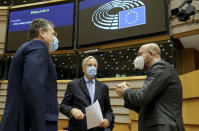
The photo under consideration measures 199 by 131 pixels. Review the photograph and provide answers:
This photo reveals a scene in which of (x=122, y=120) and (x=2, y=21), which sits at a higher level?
(x=2, y=21)

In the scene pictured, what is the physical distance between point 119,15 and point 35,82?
5.04 meters

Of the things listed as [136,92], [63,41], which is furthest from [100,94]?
[63,41]

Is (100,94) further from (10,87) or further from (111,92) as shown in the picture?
(111,92)

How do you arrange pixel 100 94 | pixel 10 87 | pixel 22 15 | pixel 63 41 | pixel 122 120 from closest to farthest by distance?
pixel 10 87
pixel 100 94
pixel 122 120
pixel 63 41
pixel 22 15

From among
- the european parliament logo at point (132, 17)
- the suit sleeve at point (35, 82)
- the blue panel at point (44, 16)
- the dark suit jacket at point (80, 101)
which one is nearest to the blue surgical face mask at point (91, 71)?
the dark suit jacket at point (80, 101)

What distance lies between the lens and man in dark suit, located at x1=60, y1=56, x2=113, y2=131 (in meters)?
2.73

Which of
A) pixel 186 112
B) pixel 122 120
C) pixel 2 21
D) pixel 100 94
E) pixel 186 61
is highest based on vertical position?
pixel 2 21

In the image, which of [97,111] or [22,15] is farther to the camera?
[22,15]

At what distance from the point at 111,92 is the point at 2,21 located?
4729 mm

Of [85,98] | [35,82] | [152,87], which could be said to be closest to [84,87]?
[85,98]

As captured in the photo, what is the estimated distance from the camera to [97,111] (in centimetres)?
254

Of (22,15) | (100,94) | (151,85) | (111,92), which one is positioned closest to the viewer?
(151,85)

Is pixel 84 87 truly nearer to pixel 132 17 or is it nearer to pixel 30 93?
pixel 30 93

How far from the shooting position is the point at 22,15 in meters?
7.58
